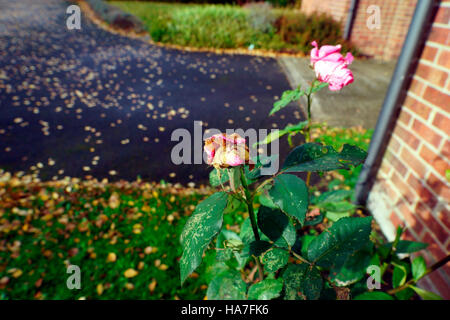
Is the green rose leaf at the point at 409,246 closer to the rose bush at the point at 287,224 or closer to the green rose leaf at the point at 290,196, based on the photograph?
the rose bush at the point at 287,224

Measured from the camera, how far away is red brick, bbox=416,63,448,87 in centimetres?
166

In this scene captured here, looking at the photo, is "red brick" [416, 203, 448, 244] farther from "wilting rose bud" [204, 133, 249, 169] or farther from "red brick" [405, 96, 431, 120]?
"wilting rose bud" [204, 133, 249, 169]

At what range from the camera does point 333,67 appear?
0.99 metres

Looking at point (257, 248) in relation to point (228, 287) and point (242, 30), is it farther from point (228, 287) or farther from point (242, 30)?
point (242, 30)

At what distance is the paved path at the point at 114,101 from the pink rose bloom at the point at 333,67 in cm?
240

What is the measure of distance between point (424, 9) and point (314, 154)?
1.64 m

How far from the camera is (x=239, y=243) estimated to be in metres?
1.21

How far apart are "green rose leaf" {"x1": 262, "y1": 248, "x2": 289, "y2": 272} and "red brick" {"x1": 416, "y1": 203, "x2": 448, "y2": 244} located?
1.30 metres

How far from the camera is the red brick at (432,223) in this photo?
1.63 metres

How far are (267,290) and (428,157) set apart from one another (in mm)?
1468

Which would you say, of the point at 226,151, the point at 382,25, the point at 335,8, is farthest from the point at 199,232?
the point at 335,8
